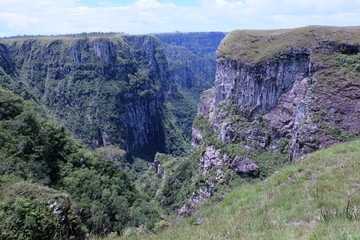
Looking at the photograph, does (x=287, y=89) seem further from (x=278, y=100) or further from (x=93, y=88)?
(x=93, y=88)

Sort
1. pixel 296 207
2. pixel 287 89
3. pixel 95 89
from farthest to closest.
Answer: pixel 95 89, pixel 287 89, pixel 296 207

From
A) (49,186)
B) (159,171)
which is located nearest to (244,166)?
(49,186)

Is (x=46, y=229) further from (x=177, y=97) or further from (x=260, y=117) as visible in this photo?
(x=177, y=97)

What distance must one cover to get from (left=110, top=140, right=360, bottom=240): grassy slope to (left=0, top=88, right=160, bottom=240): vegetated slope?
11.4 feet

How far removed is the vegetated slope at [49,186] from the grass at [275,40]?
123ft

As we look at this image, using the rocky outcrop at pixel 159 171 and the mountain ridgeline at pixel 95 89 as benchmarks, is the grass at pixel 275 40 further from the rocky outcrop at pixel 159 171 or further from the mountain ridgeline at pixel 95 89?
the mountain ridgeline at pixel 95 89

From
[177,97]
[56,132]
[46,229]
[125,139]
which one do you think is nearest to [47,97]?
[125,139]

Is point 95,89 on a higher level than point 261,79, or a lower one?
lower

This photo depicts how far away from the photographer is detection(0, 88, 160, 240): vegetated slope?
28.5ft

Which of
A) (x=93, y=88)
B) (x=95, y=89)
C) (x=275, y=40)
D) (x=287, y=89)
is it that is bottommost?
(x=95, y=89)

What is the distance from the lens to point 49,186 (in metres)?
24.2

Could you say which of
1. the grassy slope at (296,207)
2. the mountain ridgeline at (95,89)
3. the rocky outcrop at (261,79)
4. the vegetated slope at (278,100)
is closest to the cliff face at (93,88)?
the mountain ridgeline at (95,89)

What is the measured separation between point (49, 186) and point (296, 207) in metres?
22.8

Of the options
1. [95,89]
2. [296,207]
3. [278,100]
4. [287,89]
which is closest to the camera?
[296,207]
